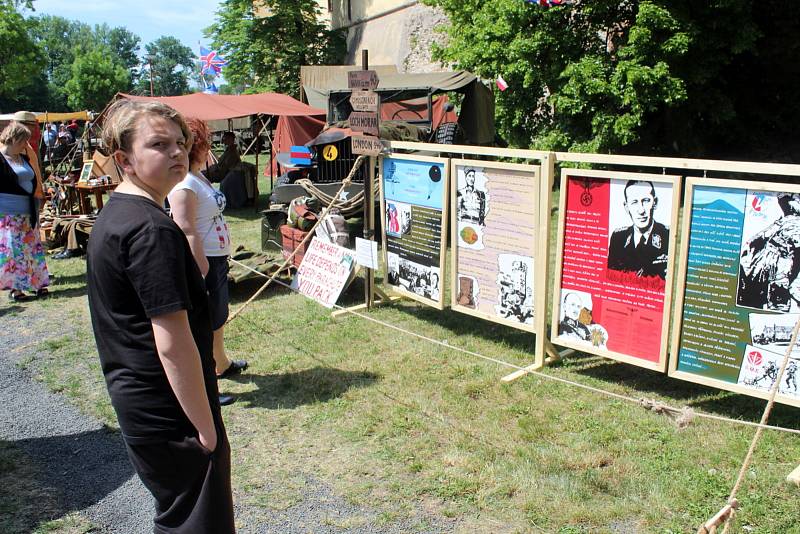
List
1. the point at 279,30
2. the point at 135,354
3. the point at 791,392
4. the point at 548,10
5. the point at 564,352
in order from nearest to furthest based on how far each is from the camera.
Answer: the point at 135,354, the point at 791,392, the point at 564,352, the point at 548,10, the point at 279,30

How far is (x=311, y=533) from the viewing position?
10.3 ft

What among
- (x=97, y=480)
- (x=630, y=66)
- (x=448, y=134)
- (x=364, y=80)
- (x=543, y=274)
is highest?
(x=630, y=66)

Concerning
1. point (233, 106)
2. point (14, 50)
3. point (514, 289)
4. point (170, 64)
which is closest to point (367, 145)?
point (514, 289)

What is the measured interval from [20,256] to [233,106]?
842cm

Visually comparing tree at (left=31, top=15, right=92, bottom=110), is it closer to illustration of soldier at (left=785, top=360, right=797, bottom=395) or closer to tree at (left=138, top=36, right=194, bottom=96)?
tree at (left=138, top=36, right=194, bottom=96)

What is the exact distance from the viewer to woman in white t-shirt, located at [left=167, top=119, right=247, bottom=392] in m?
3.70

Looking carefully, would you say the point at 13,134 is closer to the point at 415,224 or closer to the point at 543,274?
the point at 415,224

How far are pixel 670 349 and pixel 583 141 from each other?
361 inches

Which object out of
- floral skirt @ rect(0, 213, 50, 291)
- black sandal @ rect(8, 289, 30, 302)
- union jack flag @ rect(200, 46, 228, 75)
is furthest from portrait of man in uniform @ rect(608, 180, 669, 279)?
union jack flag @ rect(200, 46, 228, 75)

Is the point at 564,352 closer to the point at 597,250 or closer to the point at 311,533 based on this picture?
the point at 597,250

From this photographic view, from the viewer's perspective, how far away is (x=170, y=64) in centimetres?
11925

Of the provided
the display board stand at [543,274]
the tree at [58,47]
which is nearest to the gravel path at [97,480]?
the display board stand at [543,274]

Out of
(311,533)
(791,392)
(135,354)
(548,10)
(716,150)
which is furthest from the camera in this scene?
(716,150)

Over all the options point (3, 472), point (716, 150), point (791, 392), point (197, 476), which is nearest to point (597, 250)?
point (791, 392)
